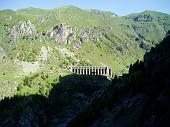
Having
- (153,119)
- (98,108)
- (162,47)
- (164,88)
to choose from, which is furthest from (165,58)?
(98,108)

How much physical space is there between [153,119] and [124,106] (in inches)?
1659

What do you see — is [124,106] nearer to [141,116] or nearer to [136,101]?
[136,101]

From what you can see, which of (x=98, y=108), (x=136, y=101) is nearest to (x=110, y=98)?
(x=98, y=108)

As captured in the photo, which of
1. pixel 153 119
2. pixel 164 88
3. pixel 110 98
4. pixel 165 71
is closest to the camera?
pixel 153 119

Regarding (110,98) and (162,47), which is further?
(110,98)

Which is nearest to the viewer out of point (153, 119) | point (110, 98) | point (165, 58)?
point (153, 119)

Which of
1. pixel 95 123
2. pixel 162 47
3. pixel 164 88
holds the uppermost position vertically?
pixel 162 47

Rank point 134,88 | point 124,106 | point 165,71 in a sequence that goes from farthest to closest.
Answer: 1. point 134,88
2. point 124,106
3. point 165,71

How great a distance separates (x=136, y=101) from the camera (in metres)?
139

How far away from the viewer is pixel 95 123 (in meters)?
165

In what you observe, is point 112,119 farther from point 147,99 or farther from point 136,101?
point 147,99

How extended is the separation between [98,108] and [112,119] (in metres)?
33.0

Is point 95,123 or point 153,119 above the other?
point 153,119

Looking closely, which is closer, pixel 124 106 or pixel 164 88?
pixel 164 88
